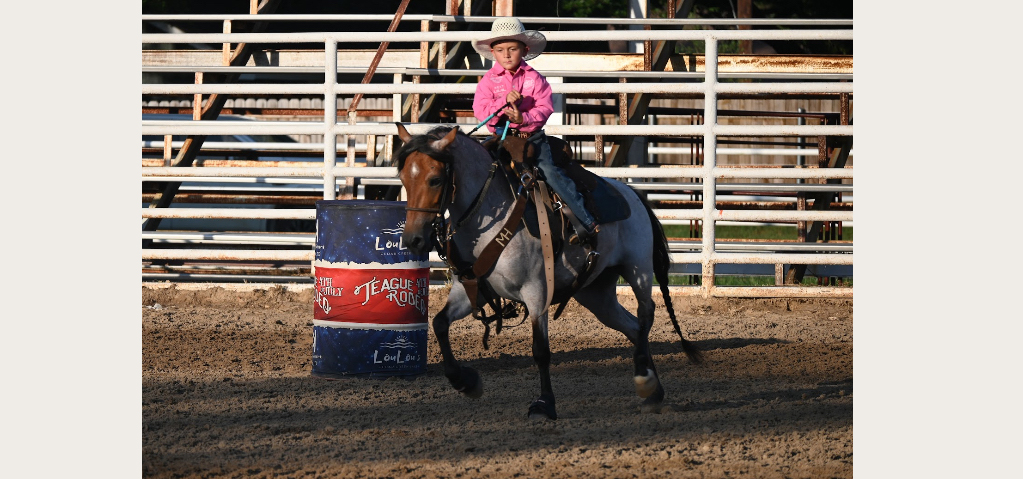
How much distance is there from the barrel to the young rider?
41.7 inches

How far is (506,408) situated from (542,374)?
381 millimetres

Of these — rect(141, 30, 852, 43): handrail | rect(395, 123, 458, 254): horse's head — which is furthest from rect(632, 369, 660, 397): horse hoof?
rect(141, 30, 852, 43): handrail

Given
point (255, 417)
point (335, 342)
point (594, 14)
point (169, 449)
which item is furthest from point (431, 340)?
point (594, 14)

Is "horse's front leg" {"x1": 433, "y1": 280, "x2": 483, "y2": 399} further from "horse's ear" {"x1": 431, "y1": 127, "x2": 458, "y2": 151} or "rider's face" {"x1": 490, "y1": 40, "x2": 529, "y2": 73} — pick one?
"rider's face" {"x1": 490, "y1": 40, "x2": 529, "y2": 73}

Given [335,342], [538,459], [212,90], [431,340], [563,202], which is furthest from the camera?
[212,90]

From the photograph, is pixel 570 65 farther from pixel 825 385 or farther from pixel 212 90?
pixel 825 385

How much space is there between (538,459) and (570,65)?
7.51 m

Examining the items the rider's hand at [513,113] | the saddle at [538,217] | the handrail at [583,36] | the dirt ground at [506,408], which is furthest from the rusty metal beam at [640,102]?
the rider's hand at [513,113]

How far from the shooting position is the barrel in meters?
6.87

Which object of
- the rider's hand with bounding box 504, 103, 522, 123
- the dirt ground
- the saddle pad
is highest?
the rider's hand with bounding box 504, 103, 522, 123

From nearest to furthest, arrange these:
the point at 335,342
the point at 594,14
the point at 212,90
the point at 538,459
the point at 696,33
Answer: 1. the point at 538,459
2. the point at 335,342
3. the point at 696,33
4. the point at 212,90
5. the point at 594,14

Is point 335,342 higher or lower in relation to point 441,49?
lower

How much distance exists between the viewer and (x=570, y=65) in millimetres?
11828

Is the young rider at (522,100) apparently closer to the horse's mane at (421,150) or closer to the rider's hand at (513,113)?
the rider's hand at (513,113)
